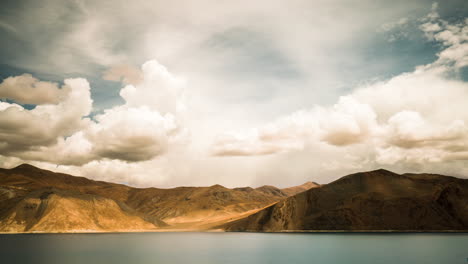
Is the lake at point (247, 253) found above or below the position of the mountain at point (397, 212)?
below

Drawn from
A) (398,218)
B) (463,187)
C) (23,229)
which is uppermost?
(463,187)

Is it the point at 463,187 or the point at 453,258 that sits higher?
the point at 463,187

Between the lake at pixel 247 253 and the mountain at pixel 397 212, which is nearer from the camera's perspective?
the lake at pixel 247 253

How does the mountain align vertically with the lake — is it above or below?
above

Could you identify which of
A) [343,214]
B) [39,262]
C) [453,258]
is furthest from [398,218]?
[39,262]

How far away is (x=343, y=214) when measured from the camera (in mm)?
188375

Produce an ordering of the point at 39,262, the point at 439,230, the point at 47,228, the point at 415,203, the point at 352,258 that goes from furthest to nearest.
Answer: the point at 47,228, the point at 415,203, the point at 439,230, the point at 352,258, the point at 39,262

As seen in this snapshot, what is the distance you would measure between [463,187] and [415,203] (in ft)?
125

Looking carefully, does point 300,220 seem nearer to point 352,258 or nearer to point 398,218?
point 398,218

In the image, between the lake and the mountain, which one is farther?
the mountain

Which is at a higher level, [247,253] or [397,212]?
[397,212]

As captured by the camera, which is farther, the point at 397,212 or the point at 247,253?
the point at 397,212

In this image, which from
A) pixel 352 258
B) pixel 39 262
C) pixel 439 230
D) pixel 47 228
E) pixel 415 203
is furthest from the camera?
pixel 47 228

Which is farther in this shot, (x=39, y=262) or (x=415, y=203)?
(x=415, y=203)
